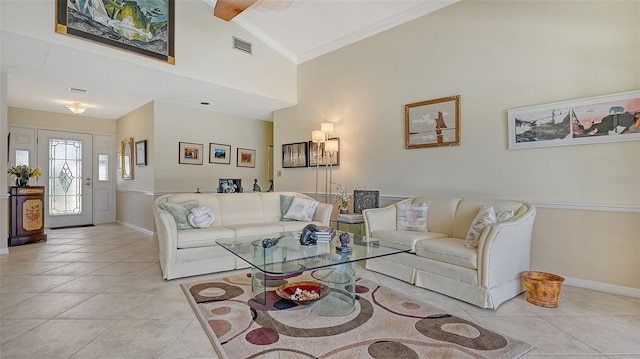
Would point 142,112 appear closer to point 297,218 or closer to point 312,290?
point 297,218

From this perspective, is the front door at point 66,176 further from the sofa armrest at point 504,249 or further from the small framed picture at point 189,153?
the sofa armrest at point 504,249

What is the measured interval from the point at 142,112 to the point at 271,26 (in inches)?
125

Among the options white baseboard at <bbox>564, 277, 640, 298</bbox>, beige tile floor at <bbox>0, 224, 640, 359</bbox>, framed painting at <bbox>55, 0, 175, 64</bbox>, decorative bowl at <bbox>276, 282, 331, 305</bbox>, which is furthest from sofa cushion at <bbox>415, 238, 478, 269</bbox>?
framed painting at <bbox>55, 0, 175, 64</bbox>

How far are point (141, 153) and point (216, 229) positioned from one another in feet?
11.6

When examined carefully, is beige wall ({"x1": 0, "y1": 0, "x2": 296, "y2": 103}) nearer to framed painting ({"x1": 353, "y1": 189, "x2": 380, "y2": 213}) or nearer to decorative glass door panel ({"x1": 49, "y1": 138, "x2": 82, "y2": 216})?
framed painting ({"x1": 353, "y1": 189, "x2": 380, "y2": 213})

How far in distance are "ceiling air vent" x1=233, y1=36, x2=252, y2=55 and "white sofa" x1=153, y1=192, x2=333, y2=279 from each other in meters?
2.53

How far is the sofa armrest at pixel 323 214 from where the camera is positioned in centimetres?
443

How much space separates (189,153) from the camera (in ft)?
20.1

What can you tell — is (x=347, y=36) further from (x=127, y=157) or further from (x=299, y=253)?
(x=127, y=157)

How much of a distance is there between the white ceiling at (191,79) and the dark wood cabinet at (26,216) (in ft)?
5.71

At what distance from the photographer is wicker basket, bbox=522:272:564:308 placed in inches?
101

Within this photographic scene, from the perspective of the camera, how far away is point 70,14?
11.5 ft

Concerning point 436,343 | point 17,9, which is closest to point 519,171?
point 436,343

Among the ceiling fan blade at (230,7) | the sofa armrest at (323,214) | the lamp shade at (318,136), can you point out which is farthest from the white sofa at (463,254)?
the ceiling fan blade at (230,7)
